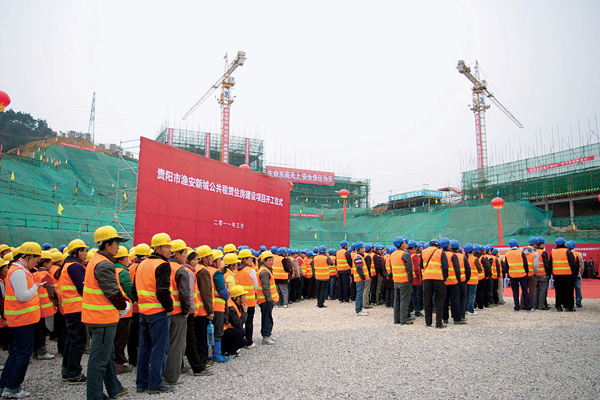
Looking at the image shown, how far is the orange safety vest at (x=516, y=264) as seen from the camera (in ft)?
33.7

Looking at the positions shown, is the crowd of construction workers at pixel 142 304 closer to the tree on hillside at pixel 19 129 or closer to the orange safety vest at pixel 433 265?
the orange safety vest at pixel 433 265

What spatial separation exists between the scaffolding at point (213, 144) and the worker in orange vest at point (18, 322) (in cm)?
5112

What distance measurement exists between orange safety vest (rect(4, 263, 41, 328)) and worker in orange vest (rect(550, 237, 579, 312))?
1136 centimetres

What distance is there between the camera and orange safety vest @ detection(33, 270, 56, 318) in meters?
5.55

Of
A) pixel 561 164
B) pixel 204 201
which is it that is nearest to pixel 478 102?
pixel 561 164

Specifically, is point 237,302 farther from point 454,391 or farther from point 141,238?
point 141,238

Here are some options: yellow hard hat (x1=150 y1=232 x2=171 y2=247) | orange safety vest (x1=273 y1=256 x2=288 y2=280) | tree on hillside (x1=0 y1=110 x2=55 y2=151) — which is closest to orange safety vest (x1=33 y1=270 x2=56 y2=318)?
yellow hard hat (x1=150 y1=232 x2=171 y2=247)

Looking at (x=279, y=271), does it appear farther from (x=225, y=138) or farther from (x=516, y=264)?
(x=225, y=138)

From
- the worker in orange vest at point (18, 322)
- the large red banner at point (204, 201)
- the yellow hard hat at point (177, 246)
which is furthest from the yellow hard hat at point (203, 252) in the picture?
the large red banner at point (204, 201)

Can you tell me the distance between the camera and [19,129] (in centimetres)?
4597

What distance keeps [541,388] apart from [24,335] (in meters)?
6.00

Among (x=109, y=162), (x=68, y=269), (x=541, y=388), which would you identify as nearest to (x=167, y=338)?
(x=68, y=269)

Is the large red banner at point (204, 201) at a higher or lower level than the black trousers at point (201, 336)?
higher

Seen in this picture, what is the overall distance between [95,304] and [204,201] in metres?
13.3
